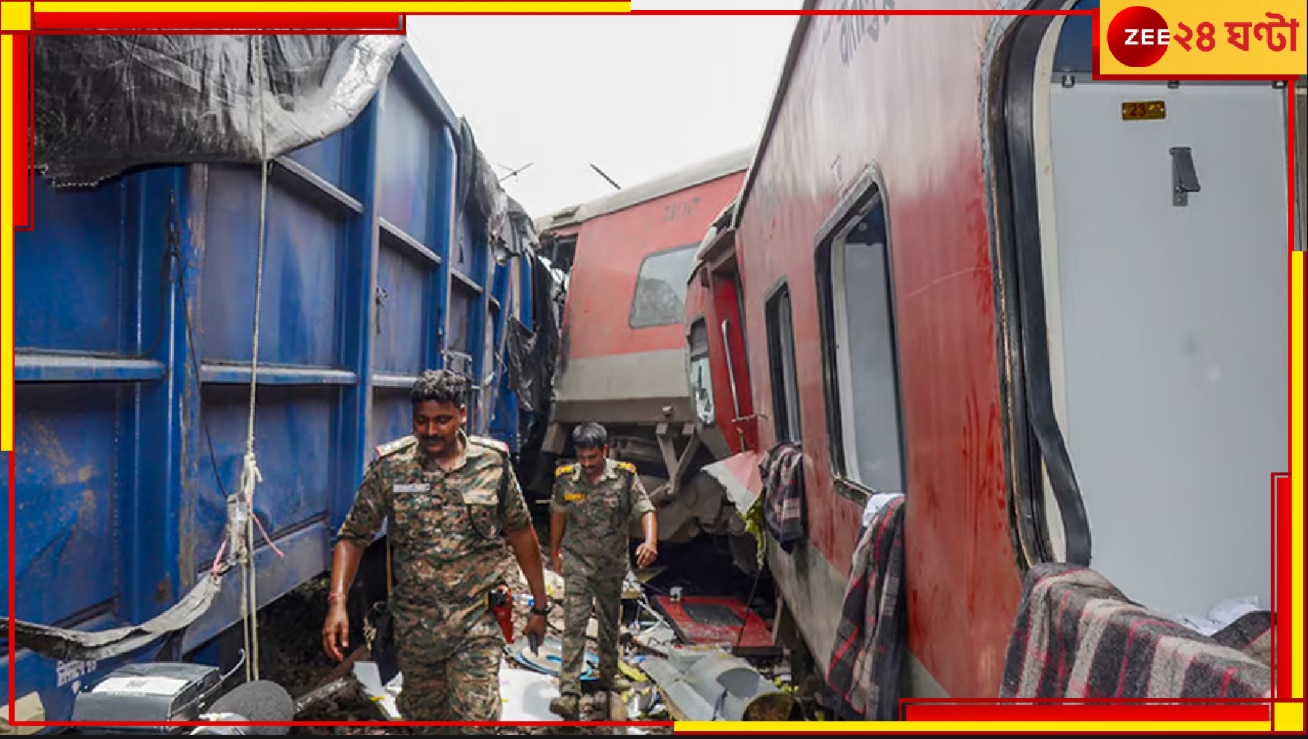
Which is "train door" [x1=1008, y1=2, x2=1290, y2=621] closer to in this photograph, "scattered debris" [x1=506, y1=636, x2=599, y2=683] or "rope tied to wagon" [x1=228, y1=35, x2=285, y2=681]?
"rope tied to wagon" [x1=228, y1=35, x2=285, y2=681]

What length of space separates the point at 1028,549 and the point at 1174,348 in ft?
1.65

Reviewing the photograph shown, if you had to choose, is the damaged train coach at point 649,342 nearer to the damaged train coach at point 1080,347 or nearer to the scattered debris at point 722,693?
the scattered debris at point 722,693

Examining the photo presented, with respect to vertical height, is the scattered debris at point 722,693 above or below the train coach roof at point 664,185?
below

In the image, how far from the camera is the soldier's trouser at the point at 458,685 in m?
2.87

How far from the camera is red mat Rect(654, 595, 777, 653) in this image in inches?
196

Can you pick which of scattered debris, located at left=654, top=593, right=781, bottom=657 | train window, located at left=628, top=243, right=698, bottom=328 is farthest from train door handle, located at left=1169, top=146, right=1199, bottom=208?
train window, located at left=628, top=243, right=698, bottom=328

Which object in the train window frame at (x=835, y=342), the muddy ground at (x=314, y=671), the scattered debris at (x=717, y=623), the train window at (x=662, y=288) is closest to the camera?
the train window frame at (x=835, y=342)

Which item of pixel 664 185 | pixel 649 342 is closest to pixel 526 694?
pixel 649 342

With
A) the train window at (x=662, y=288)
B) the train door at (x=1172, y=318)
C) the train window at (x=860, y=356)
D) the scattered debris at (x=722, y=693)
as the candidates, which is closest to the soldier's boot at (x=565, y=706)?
the scattered debris at (x=722, y=693)

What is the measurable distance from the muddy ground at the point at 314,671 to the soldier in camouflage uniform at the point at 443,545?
1.53 ft

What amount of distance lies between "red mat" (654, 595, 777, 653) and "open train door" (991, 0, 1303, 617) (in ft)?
11.2

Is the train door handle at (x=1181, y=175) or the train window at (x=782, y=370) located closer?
the train door handle at (x=1181, y=175)

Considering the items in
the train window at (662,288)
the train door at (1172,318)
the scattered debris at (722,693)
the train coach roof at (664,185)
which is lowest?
the scattered debris at (722,693)

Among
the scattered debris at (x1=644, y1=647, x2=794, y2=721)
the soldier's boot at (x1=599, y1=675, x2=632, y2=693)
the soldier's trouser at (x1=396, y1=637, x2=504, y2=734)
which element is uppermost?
the soldier's trouser at (x1=396, y1=637, x2=504, y2=734)
